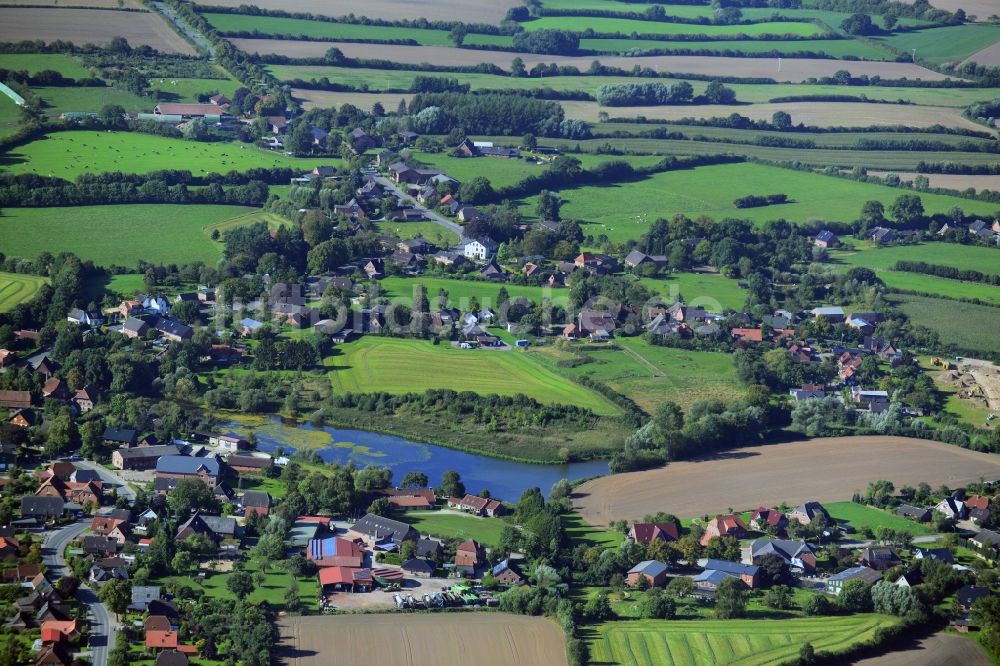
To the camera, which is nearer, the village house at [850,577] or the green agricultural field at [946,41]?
the village house at [850,577]

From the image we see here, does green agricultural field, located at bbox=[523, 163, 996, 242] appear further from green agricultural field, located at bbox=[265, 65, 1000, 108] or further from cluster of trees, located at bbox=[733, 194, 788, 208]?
green agricultural field, located at bbox=[265, 65, 1000, 108]

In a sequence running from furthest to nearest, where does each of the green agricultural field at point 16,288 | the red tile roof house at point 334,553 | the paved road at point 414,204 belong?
1. the paved road at point 414,204
2. the green agricultural field at point 16,288
3. the red tile roof house at point 334,553

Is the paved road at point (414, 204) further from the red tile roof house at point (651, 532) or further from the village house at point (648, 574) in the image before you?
the village house at point (648, 574)

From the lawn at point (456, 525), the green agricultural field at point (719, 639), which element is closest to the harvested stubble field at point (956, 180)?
the lawn at point (456, 525)

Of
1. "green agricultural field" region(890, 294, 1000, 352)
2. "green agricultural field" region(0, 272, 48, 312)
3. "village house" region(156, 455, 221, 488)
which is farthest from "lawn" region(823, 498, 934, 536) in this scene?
"green agricultural field" region(0, 272, 48, 312)

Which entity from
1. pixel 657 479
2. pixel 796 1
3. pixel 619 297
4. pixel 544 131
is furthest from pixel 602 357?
pixel 796 1

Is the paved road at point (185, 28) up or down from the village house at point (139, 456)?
up

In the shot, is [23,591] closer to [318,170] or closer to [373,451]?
→ [373,451]

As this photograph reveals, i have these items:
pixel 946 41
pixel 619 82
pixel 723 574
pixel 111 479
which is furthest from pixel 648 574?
pixel 946 41
